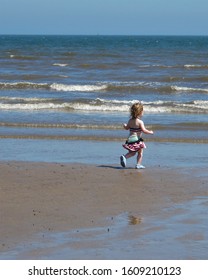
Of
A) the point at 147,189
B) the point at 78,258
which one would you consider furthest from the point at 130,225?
the point at 147,189

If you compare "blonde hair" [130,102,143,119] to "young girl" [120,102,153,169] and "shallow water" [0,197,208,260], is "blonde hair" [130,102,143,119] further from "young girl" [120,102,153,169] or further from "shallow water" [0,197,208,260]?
"shallow water" [0,197,208,260]

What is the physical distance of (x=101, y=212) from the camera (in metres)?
8.73

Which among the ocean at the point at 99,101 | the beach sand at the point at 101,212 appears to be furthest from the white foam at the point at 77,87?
the beach sand at the point at 101,212

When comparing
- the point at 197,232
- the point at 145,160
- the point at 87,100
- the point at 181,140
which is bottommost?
the point at 197,232

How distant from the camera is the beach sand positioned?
7184 mm

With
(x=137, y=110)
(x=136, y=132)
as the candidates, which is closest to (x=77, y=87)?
(x=136, y=132)

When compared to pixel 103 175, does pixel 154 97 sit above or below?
above

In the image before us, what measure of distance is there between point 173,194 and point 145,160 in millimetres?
2873

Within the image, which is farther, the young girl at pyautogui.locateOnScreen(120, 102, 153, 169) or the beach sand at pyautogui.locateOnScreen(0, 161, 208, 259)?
the young girl at pyautogui.locateOnScreen(120, 102, 153, 169)

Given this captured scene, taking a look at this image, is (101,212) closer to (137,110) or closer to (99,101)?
(137,110)

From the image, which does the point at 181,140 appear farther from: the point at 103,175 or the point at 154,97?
the point at 154,97

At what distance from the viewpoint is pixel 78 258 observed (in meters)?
6.86

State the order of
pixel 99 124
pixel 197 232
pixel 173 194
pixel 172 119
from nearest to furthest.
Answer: pixel 197 232
pixel 173 194
pixel 99 124
pixel 172 119

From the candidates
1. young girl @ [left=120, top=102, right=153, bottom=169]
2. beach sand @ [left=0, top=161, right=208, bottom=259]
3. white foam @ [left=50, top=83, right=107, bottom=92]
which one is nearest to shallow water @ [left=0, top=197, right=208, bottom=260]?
beach sand @ [left=0, top=161, right=208, bottom=259]
